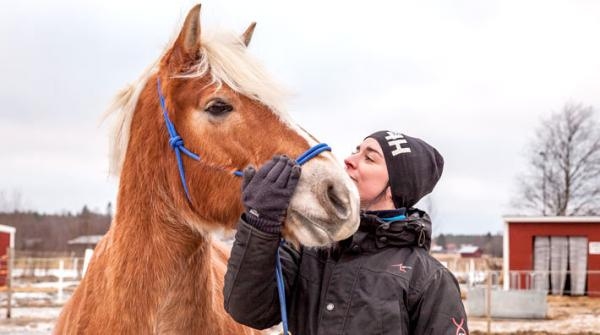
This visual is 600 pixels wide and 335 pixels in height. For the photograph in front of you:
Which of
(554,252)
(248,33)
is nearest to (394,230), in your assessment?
(248,33)

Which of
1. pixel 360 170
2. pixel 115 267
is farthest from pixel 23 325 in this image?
pixel 360 170

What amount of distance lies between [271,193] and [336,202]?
0.26m

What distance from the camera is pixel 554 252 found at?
23.4 meters

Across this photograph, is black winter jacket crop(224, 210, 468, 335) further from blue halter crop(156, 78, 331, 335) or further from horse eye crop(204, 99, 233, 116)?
horse eye crop(204, 99, 233, 116)

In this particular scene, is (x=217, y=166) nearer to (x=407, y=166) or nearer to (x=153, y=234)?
(x=153, y=234)

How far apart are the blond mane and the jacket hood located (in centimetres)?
56

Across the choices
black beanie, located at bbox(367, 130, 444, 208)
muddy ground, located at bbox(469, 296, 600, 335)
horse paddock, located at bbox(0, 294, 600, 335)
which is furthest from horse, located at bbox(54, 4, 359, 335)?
muddy ground, located at bbox(469, 296, 600, 335)

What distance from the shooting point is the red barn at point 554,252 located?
22.4m

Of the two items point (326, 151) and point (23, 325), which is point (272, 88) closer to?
point (326, 151)

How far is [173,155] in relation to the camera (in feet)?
9.00

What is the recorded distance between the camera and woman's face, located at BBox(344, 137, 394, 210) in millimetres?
2502

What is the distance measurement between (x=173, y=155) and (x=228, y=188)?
32 cm

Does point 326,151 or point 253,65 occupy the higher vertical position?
point 253,65

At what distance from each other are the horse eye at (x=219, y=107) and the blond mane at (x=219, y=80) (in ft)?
0.24
